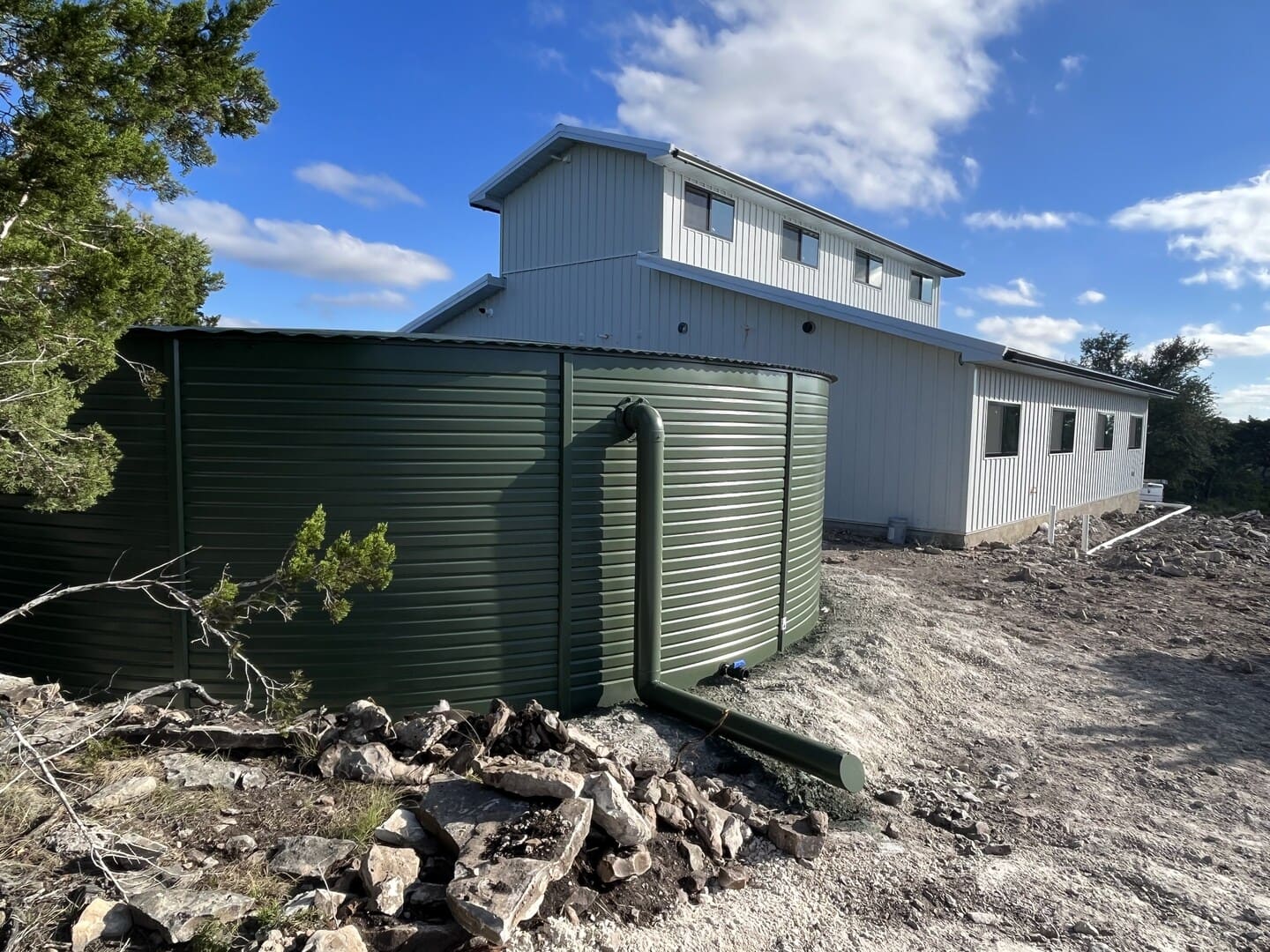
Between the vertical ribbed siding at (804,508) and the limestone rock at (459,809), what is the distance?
379cm

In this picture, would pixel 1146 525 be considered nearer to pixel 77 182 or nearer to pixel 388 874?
pixel 388 874

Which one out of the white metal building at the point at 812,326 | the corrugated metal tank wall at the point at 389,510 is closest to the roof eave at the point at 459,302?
the white metal building at the point at 812,326

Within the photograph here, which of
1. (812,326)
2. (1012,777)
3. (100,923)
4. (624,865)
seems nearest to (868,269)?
(812,326)

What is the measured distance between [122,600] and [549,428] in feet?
9.35

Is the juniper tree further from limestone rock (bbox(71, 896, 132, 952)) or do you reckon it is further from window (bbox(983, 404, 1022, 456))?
window (bbox(983, 404, 1022, 456))

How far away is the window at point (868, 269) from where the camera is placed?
20734mm

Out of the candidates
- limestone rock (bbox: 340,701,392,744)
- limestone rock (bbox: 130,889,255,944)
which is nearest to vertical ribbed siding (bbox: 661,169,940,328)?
limestone rock (bbox: 340,701,392,744)

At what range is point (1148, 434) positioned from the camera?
27422mm

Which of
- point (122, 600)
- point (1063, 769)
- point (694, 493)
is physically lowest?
point (1063, 769)

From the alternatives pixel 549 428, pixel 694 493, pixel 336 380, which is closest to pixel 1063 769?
pixel 694 493

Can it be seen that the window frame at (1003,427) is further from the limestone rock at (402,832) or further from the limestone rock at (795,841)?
the limestone rock at (402,832)

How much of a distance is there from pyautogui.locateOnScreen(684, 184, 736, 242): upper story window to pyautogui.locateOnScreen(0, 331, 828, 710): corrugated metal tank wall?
1135 cm

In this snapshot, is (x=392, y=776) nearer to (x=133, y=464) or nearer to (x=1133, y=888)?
(x=133, y=464)

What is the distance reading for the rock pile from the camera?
281 cm
